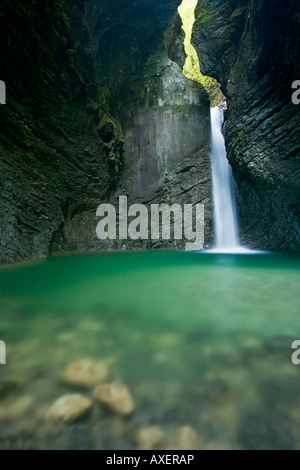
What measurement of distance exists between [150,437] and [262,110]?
11167 millimetres

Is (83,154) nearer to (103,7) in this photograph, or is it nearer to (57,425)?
(103,7)

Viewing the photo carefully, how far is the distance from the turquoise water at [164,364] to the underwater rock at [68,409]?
0.11 feet

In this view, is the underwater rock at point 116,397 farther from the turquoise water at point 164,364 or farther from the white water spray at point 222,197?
the white water spray at point 222,197

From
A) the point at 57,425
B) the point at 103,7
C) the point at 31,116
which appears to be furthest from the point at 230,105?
the point at 57,425

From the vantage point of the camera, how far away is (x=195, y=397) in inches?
44.7

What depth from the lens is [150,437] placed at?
912mm

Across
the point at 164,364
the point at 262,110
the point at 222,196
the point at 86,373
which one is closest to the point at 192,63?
the point at 222,196

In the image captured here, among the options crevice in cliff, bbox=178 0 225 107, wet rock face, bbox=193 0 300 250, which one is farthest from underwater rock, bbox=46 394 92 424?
crevice in cliff, bbox=178 0 225 107

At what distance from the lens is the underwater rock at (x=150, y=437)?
0.89m

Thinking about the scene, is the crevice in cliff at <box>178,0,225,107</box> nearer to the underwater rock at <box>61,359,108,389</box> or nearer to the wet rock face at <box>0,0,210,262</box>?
the wet rock face at <box>0,0,210,262</box>

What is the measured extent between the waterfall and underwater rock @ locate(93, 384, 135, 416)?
11.2 meters

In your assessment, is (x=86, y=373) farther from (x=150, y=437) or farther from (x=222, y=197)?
(x=222, y=197)

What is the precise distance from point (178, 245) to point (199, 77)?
18.6 meters

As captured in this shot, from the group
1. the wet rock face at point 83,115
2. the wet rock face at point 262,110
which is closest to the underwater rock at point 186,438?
the wet rock face at point 83,115
